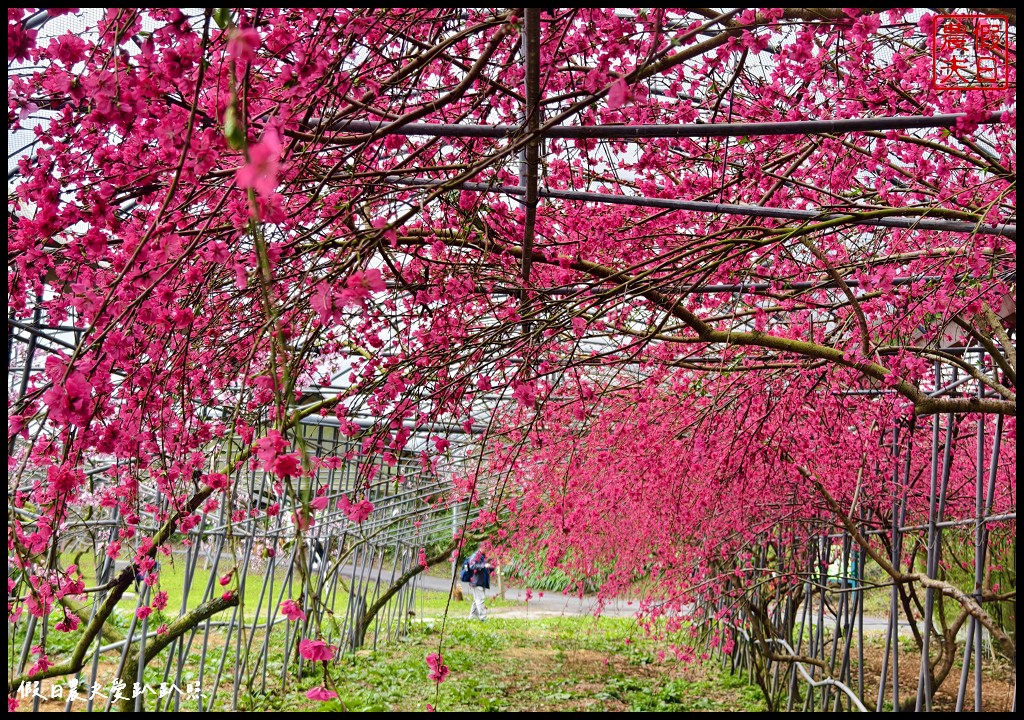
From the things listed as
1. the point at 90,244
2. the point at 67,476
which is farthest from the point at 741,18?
the point at 67,476

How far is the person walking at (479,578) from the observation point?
1348 cm

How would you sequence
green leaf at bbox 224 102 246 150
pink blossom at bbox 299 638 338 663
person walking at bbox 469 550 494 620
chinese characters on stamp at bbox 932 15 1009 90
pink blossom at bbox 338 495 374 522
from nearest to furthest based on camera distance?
green leaf at bbox 224 102 246 150 → pink blossom at bbox 299 638 338 663 → pink blossom at bbox 338 495 374 522 → chinese characters on stamp at bbox 932 15 1009 90 → person walking at bbox 469 550 494 620

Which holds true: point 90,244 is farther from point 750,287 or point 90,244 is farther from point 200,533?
point 200,533

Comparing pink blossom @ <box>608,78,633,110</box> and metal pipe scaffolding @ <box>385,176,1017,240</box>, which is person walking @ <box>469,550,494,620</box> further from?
pink blossom @ <box>608,78,633,110</box>

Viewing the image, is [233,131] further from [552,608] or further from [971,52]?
[552,608]

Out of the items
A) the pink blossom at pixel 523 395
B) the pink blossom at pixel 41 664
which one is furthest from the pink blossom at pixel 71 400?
the pink blossom at pixel 41 664

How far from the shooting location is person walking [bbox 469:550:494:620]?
1348 centimetres

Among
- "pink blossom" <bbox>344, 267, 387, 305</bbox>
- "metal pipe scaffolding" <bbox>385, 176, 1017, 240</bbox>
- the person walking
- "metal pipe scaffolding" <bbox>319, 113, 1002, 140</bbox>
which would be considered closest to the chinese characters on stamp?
"metal pipe scaffolding" <bbox>385, 176, 1017, 240</bbox>

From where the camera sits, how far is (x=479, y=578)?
45.5ft

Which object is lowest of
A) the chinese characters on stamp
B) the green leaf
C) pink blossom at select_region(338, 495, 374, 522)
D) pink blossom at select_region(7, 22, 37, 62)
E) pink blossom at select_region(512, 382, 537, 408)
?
pink blossom at select_region(338, 495, 374, 522)

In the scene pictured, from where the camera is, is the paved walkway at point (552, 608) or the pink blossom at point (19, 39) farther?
the paved walkway at point (552, 608)

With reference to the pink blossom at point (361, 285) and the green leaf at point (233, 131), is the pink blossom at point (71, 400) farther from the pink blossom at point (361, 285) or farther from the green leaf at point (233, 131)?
the green leaf at point (233, 131)

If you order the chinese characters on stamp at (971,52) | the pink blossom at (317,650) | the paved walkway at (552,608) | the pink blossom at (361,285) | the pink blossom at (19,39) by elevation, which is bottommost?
the paved walkway at (552,608)

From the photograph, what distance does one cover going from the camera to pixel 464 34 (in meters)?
1.86
